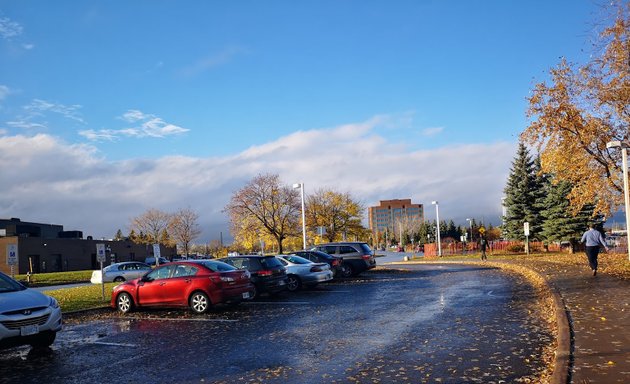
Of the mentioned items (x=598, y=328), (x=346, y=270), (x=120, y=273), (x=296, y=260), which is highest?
(x=296, y=260)

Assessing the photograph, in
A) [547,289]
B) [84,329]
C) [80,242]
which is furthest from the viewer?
[80,242]

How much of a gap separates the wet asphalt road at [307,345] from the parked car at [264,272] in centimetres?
170

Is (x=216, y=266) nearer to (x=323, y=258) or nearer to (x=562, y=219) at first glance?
(x=323, y=258)

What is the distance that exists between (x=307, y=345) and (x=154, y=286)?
7.01m

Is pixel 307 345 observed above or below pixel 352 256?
below

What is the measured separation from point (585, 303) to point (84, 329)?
→ 1120 cm

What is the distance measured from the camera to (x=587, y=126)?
25.0 m

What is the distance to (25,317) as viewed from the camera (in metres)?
8.77

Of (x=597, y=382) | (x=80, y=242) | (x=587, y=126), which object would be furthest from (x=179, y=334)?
(x=80, y=242)

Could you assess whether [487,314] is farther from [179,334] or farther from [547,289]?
[179,334]

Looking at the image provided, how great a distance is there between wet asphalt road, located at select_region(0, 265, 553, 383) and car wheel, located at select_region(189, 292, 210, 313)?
0.26 metres

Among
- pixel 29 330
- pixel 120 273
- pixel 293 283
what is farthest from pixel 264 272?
pixel 120 273

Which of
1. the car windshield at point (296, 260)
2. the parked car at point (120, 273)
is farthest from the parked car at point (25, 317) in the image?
the parked car at point (120, 273)

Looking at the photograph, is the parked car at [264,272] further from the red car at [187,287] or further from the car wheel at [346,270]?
the car wheel at [346,270]
